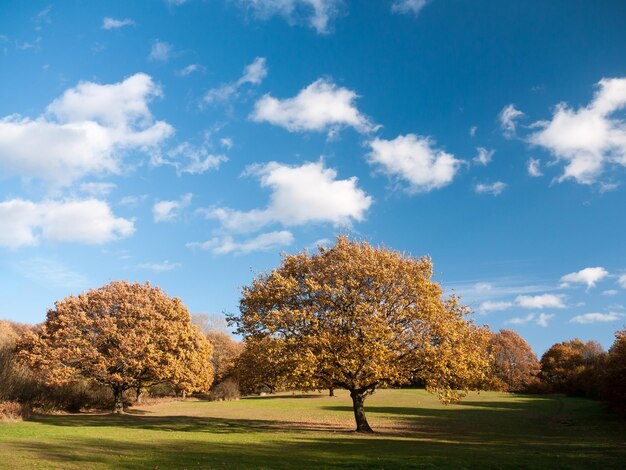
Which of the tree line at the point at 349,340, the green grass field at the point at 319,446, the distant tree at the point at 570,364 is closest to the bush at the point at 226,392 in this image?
the tree line at the point at 349,340

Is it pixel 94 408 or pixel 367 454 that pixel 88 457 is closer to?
pixel 367 454

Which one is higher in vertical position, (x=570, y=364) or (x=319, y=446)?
(x=319, y=446)

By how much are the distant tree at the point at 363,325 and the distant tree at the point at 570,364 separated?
75.1 meters

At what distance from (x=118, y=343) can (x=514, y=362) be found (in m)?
106

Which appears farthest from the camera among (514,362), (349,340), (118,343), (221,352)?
(514,362)

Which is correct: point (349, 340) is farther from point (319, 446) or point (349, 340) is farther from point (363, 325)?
point (319, 446)

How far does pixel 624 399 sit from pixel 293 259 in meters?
33.2

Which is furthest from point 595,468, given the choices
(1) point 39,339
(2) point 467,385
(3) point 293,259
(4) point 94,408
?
(4) point 94,408

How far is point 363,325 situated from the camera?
33219 mm

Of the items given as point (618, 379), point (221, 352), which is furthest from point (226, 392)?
point (618, 379)

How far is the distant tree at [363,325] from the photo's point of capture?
32750mm

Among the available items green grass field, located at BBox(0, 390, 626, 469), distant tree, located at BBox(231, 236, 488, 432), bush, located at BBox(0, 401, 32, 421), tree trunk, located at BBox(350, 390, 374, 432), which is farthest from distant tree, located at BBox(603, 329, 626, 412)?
bush, located at BBox(0, 401, 32, 421)

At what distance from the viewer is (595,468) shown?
61.7 ft

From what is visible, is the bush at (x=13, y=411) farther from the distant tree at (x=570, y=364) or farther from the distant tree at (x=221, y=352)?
the distant tree at (x=570, y=364)
